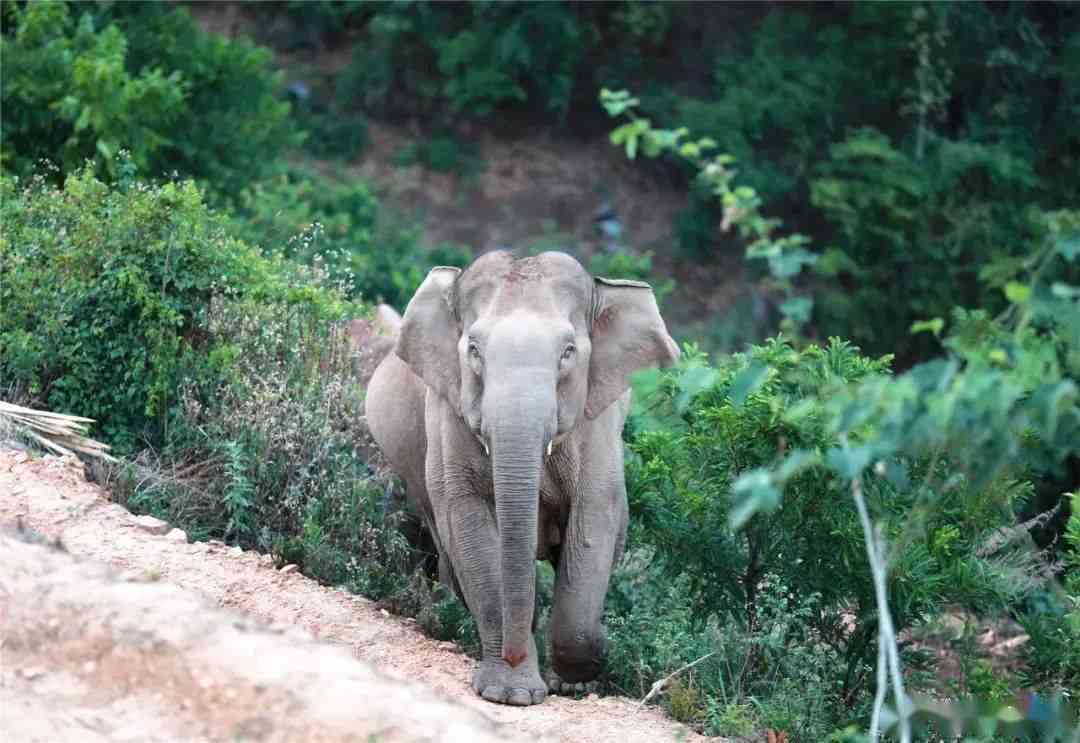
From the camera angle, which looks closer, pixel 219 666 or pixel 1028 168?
pixel 219 666

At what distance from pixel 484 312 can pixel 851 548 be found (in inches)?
92.7

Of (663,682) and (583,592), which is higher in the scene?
(583,592)

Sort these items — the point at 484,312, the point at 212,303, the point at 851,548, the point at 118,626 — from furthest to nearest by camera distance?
the point at 212,303 < the point at 851,548 < the point at 484,312 < the point at 118,626

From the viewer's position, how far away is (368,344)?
39.9 ft

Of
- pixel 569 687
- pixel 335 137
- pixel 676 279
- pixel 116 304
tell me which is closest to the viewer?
pixel 569 687

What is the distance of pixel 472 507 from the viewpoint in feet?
29.3

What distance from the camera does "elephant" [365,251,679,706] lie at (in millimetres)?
8234

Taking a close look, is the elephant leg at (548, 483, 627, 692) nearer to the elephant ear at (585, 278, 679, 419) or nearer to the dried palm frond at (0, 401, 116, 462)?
the elephant ear at (585, 278, 679, 419)

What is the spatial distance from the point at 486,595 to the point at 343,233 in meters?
8.91

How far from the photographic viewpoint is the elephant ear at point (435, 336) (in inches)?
353

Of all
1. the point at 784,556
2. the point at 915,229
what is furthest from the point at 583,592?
the point at 915,229

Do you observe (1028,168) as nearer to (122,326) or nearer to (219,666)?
(122,326)

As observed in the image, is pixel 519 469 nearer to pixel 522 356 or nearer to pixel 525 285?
pixel 522 356

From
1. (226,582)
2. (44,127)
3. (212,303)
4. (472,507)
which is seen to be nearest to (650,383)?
(472,507)
